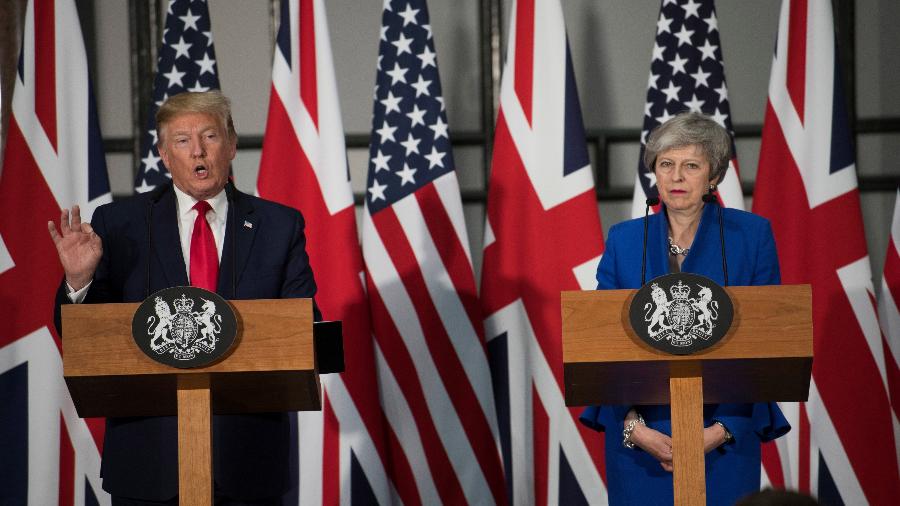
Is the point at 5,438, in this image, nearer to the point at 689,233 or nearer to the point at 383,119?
the point at 383,119

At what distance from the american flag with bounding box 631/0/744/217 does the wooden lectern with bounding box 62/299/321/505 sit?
237 cm

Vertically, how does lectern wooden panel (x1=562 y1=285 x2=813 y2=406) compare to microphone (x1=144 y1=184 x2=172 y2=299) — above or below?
below

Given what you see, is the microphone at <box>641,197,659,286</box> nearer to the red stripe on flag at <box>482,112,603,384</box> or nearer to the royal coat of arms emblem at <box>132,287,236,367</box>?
the royal coat of arms emblem at <box>132,287,236,367</box>

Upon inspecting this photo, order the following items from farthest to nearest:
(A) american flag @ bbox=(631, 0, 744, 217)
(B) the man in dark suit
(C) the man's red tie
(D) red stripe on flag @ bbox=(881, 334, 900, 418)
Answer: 1. (A) american flag @ bbox=(631, 0, 744, 217)
2. (D) red stripe on flag @ bbox=(881, 334, 900, 418)
3. (C) the man's red tie
4. (B) the man in dark suit

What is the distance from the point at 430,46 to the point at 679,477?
2.60m

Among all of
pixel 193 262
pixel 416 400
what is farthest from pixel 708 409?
pixel 416 400

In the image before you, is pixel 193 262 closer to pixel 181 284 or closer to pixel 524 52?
pixel 181 284

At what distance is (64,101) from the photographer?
4270mm

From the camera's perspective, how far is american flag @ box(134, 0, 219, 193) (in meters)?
4.41

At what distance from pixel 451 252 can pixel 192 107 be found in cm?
170

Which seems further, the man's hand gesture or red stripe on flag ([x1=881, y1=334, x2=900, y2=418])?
red stripe on flag ([x1=881, y1=334, x2=900, y2=418])

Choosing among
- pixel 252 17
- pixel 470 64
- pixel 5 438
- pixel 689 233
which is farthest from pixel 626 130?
pixel 5 438

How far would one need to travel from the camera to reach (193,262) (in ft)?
8.75

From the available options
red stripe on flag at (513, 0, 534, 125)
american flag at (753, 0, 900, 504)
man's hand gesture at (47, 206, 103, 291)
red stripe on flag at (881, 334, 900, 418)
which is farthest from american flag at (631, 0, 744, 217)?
man's hand gesture at (47, 206, 103, 291)
